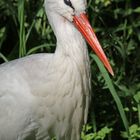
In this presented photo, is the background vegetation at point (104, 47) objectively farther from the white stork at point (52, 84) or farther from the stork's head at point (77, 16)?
the stork's head at point (77, 16)

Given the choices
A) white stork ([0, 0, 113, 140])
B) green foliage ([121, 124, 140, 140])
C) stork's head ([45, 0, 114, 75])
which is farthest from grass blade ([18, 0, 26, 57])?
green foliage ([121, 124, 140, 140])

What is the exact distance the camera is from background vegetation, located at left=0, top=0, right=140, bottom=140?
11.9 ft

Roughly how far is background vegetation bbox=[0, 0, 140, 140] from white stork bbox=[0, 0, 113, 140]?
1.57 feet

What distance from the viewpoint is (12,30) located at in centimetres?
412

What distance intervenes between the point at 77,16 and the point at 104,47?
0.95 meters

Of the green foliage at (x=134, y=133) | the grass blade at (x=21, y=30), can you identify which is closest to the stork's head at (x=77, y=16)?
the grass blade at (x=21, y=30)

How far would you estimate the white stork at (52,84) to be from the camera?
9.25ft

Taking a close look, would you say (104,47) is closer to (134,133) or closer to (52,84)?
(134,133)

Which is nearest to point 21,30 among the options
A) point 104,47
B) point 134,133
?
point 104,47

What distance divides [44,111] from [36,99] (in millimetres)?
75

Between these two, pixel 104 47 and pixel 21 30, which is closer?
pixel 21 30

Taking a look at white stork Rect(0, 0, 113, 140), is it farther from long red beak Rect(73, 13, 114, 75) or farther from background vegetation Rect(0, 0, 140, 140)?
background vegetation Rect(0, 0, 140, 140)

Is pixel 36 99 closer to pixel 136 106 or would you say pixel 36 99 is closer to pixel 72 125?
pixel 72 125

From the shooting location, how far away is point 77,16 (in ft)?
9.16
